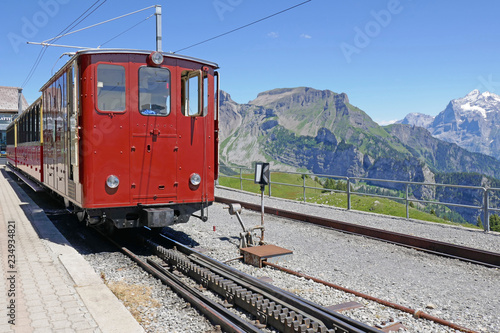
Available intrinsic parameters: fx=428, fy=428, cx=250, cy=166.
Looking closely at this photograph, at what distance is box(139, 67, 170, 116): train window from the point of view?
24.8 feet

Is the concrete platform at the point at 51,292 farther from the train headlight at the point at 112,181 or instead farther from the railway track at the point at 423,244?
the railway track at the point at 423,244

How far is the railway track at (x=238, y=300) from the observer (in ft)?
14.0

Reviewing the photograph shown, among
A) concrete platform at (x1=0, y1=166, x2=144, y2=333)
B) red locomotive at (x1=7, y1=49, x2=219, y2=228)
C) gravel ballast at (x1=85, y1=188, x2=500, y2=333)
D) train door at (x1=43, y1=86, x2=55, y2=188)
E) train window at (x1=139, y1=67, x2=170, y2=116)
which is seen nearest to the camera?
concrete platform at (x1=0, y1=166, x2=144, y2=333)

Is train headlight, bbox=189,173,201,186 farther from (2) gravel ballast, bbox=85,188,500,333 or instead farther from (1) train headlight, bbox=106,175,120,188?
(1) train headlight, bbox=106,175,120,188

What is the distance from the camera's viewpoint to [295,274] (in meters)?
6.40

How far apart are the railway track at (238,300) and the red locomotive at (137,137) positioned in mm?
1100

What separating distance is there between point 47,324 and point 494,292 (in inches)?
222

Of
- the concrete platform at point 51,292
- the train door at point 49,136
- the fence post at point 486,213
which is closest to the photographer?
the concrete platform at point 51,292

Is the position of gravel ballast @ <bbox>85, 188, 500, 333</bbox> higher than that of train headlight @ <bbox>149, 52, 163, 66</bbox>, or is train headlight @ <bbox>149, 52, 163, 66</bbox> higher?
train headlight @ <bbox>149, 52, 163, 66</bbox>

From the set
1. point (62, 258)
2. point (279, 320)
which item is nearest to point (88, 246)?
point (62, 258)

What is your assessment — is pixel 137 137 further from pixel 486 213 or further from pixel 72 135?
pixel 486 213

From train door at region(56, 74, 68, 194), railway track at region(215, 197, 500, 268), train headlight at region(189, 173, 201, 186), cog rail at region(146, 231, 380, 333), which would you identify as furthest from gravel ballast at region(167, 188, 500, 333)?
train door at region(56, 74, 68, 194)

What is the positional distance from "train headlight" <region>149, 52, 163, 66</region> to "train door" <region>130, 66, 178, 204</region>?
163mm

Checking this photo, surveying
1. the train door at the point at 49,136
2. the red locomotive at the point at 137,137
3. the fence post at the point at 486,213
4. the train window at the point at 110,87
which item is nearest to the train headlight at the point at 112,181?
the red locomotive at the point at 137,137
